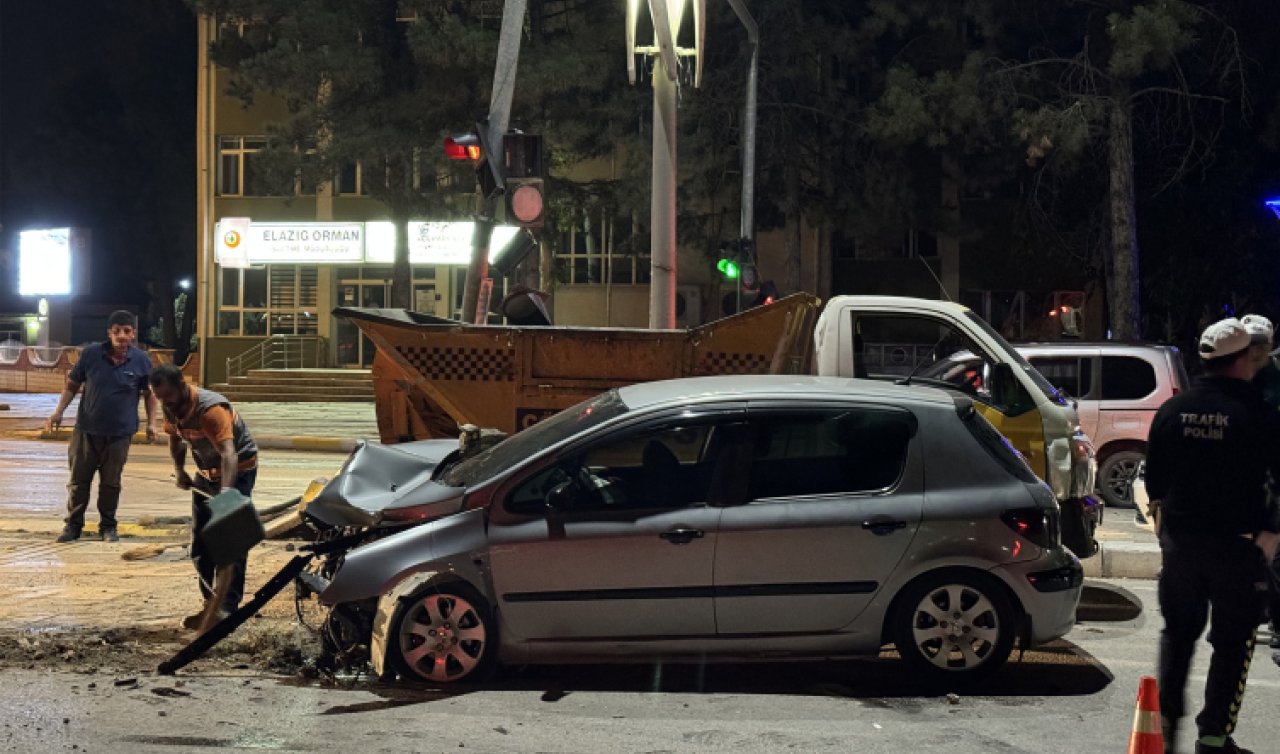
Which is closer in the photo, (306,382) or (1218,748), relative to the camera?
(1218,748)

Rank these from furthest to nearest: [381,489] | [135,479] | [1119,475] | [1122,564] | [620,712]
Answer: [135,479]
[1119,475]
[1122,564]
[381,489]
[620,712]

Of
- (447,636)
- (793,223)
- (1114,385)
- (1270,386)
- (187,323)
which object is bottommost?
(447,636)

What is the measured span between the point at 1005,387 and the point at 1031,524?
265 cm

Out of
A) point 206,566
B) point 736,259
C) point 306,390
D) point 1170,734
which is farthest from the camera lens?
point 306,390

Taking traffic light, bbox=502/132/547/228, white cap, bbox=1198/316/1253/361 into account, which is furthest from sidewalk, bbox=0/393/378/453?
white cap, bbox=1198/316/1253/361

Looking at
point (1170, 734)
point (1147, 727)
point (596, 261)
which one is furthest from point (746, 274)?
point (1147, 727)

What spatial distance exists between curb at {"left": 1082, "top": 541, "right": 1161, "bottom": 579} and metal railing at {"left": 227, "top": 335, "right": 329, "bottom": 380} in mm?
32584

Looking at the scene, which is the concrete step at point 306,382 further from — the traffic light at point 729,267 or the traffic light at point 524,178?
the traffic light at point 524,178

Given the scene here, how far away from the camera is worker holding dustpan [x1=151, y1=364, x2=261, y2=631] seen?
A: 293 inches

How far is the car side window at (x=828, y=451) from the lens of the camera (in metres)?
6.71

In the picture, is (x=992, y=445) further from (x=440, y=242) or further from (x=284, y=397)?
(x=440, y=242)

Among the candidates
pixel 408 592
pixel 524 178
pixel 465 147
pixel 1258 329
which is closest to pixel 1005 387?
pixel 1258 329

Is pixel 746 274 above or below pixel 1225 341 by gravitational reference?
above

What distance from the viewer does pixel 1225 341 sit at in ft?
17.3
